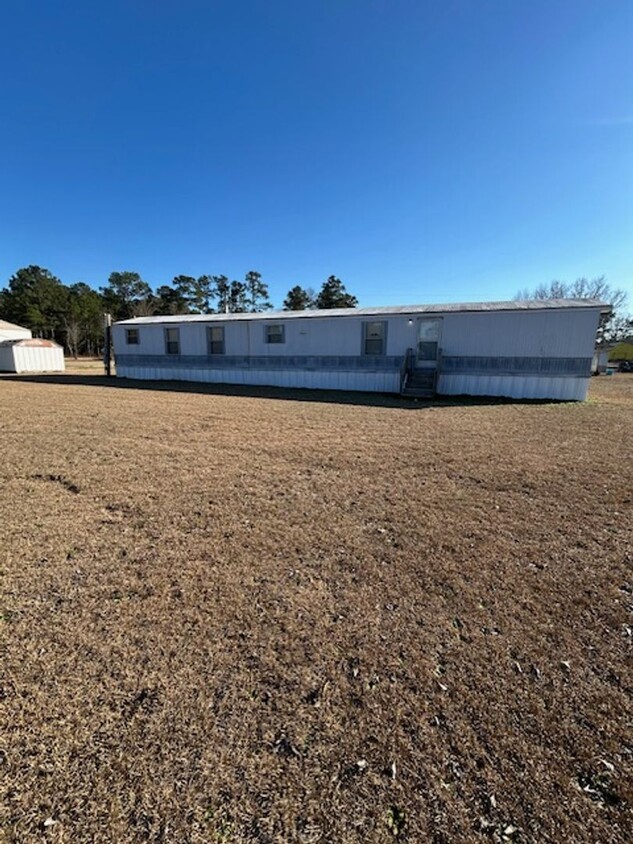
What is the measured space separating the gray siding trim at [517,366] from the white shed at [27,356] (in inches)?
954

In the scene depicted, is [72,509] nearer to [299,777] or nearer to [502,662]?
[299,777]

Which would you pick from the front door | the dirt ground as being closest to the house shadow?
the front door

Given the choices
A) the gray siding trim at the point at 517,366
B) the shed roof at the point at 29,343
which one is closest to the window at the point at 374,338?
the gray siding trim at the point at 517,366

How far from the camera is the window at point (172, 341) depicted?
17.7m

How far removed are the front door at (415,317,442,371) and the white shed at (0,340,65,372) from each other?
2330 cm

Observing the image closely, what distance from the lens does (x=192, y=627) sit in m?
2.32

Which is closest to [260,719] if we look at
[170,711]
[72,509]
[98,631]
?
[170,711]

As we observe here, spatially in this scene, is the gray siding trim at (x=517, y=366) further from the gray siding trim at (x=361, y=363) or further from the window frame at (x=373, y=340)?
the window frame at (x=373, y=340)

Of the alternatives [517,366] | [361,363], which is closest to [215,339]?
[361,363]

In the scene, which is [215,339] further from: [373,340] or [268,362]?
[373,340]

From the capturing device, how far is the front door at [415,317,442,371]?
44.6 ft

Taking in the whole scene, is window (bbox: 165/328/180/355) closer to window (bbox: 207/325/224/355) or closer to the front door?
window (bbox: 207/325/224/355)

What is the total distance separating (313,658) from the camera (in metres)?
2.13

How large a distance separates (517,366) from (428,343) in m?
3.02
